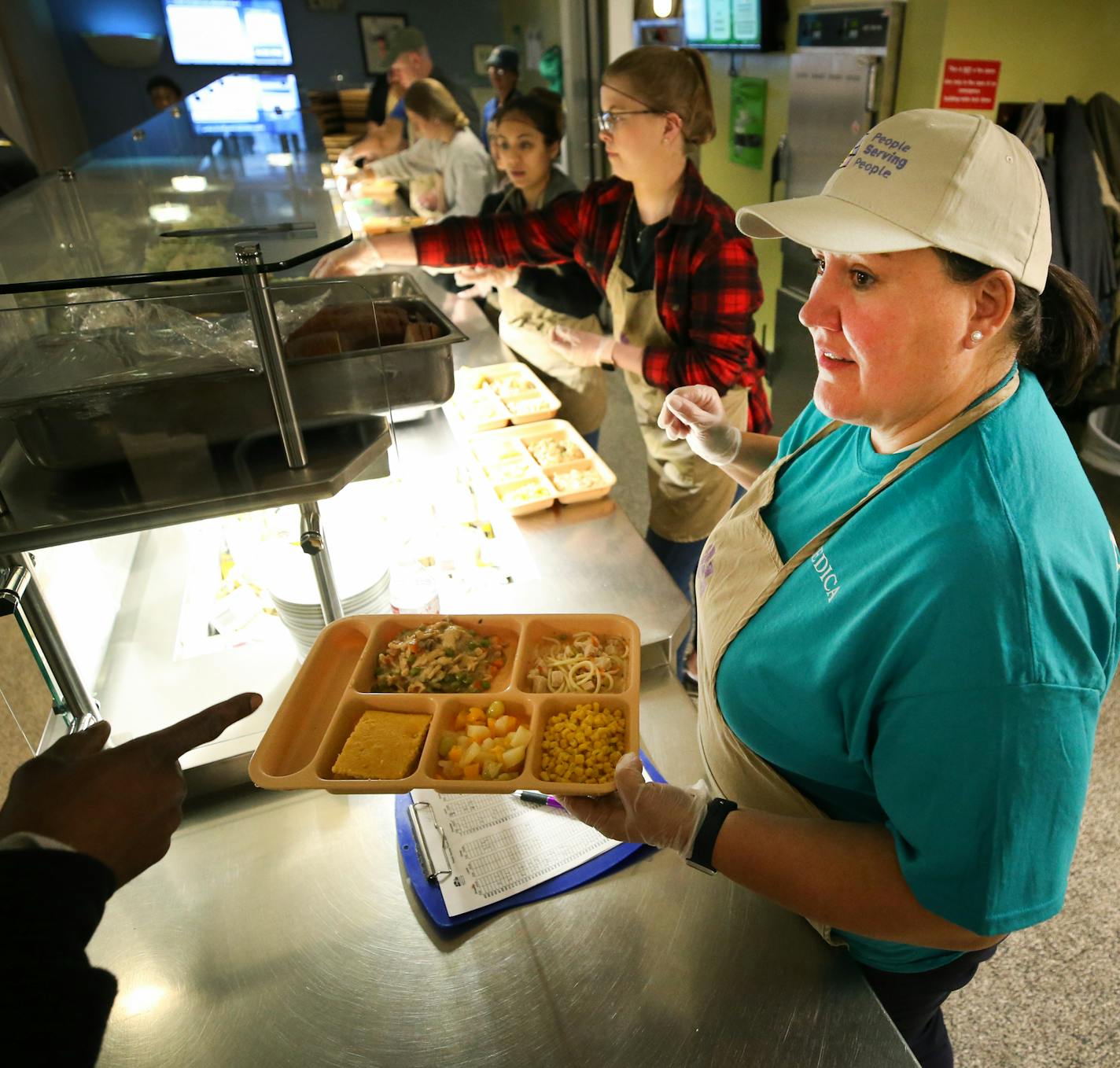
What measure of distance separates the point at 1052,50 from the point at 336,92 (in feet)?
18.0

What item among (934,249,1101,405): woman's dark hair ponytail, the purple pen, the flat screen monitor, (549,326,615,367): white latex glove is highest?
the flat screen monitor

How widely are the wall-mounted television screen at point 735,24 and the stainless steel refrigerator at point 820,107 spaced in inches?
7.8

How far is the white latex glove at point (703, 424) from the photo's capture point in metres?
1.72

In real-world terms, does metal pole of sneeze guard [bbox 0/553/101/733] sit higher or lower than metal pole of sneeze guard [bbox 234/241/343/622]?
lower

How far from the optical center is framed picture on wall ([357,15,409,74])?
20.2 feet

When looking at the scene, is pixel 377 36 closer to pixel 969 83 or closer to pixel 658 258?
pixel 969 83

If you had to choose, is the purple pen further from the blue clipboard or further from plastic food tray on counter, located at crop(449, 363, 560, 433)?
plastic food tray on counter, located at crop(449, 363, 560, 433)

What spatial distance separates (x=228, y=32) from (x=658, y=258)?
19.3 ft

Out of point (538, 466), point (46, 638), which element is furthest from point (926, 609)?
point (538, 466)

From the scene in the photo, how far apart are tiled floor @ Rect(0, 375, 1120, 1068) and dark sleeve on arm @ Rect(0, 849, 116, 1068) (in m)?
0.92

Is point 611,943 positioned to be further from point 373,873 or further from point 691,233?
point 691,233

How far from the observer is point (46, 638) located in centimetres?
126

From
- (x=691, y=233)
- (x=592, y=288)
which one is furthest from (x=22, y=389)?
(x=592, y=288)

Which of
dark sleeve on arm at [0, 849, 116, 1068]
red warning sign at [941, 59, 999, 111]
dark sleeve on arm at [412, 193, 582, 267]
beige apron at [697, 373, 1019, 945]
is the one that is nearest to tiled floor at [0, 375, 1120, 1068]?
dark sleeve on arm at [0, 849, 116, 1068]
